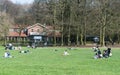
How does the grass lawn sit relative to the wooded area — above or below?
below

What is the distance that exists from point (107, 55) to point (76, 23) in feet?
160

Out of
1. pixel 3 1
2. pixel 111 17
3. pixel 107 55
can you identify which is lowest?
Answer: pixel 107 55

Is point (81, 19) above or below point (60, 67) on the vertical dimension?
above

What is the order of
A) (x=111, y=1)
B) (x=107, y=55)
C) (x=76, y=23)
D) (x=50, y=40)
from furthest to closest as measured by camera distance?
(x=50, y=40) → (x=76, y=23) → (x=111, y=1) → (x=107, y=55)

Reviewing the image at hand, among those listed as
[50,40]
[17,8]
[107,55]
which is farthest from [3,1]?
[107,55]

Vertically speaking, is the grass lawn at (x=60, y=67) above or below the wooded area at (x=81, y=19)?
below

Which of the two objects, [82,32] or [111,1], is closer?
[111,1]

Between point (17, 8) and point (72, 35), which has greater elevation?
point (17, 8)

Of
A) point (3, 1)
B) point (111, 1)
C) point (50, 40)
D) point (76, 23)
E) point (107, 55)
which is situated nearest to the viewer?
point (107, 55)

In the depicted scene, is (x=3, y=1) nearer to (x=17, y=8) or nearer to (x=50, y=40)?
(x=17, y=8)

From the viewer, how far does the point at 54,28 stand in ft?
310

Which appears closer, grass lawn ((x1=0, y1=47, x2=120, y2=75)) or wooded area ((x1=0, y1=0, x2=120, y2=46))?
grass lawn ((x1=0, y1=47, x2=120, y2=75))

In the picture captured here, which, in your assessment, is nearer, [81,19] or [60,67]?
[60,67]

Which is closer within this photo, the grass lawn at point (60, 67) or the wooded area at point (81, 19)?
the grass lawn at point (60, 67)
